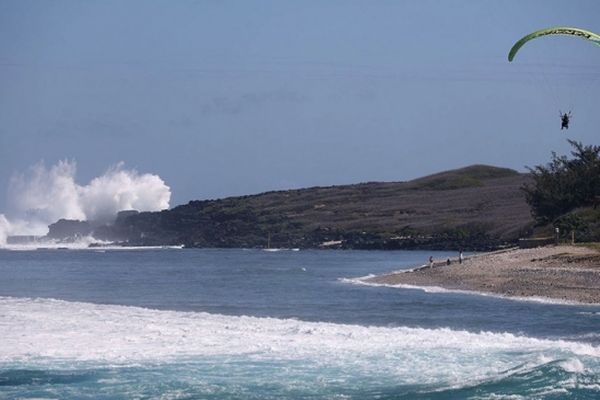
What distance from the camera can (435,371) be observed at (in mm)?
21703

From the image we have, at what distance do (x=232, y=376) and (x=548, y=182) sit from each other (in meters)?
57.9

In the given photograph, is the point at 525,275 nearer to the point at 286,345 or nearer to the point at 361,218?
the point at 286,345

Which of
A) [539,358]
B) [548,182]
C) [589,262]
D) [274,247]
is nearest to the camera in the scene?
[539,358]

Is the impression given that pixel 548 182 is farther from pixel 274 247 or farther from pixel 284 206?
pixel 284 206

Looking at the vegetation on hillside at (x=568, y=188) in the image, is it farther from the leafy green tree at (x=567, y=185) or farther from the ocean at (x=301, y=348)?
the ocean at (x=301, y=348)

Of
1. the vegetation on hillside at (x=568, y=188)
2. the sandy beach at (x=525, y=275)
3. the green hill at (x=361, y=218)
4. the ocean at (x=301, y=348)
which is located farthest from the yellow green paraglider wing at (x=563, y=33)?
the green hill at (x=361, y=218)

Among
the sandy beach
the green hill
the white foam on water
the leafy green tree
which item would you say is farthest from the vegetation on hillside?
the white foam on water

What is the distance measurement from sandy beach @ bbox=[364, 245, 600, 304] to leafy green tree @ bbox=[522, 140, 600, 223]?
57.7 feet

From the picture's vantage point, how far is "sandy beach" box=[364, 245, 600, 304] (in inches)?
1596

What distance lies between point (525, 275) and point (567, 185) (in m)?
30.1

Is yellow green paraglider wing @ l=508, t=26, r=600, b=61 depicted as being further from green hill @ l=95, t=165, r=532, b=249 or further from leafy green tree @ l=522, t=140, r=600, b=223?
green hill @ l=95, t=165, r=532, b=249

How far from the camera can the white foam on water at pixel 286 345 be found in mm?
22594

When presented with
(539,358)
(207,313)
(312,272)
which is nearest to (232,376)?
(539,358)

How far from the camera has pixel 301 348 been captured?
25.3 metres
